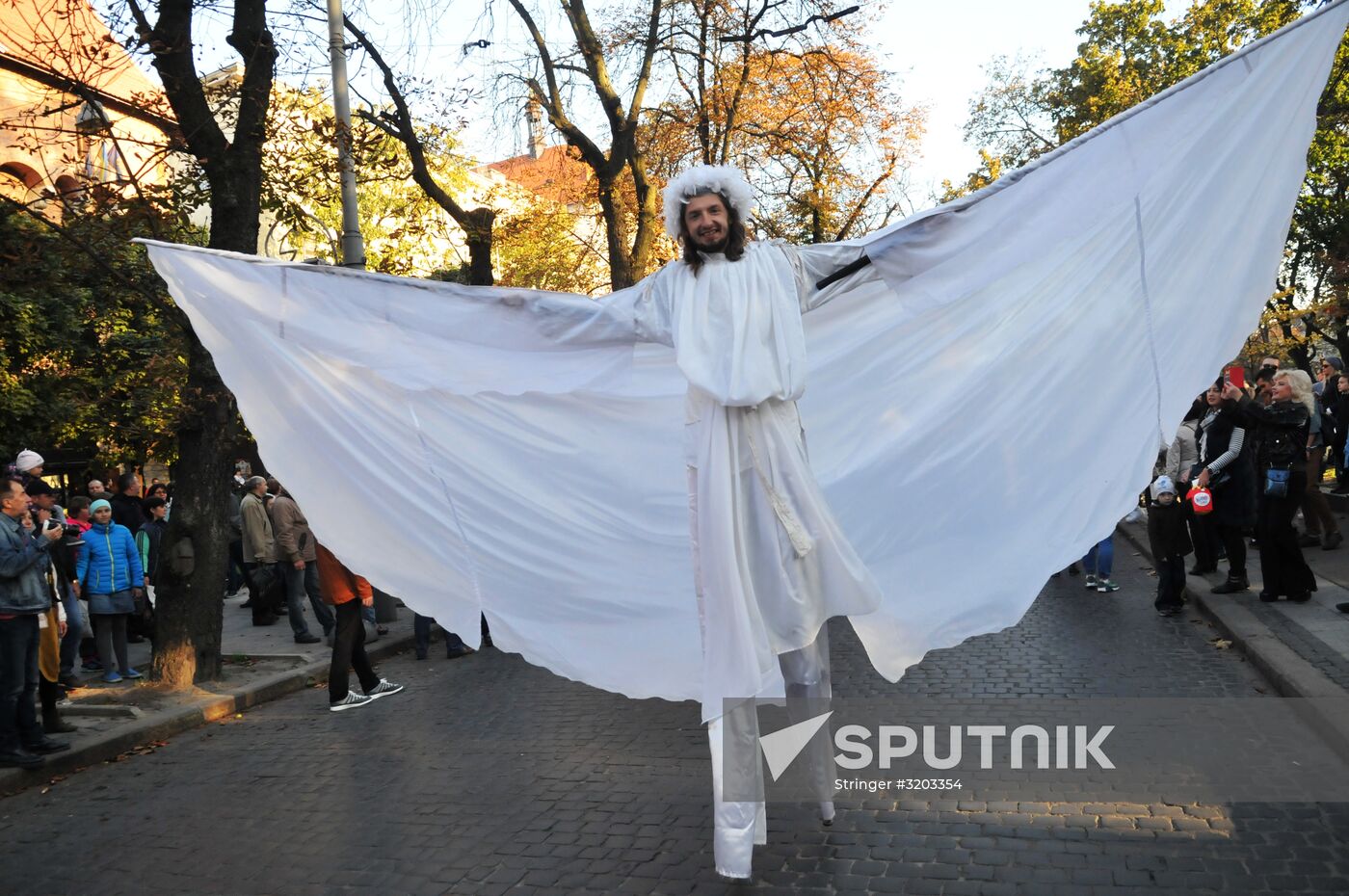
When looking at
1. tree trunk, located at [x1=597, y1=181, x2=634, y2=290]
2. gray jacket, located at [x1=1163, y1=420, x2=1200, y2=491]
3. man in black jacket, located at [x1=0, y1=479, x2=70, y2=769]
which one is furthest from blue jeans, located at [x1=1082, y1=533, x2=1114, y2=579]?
man in black jacket, located at [x1=0, y1=479, x2=70, y2=769]

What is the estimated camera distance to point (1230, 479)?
1002 centimetres

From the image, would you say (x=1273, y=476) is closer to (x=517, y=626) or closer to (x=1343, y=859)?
(x=1343, y=859)

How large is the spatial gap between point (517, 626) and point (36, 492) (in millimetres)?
5811

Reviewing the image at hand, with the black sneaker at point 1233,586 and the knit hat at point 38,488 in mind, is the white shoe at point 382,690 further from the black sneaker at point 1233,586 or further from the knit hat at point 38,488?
the black sneaker at point 1233,586

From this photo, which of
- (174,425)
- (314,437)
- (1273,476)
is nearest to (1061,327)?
(314,437)

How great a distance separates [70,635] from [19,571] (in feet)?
10.4

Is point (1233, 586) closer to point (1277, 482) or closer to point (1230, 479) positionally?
point (1230, 479)

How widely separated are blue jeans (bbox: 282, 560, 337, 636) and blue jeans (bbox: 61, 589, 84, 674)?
246 centimetres

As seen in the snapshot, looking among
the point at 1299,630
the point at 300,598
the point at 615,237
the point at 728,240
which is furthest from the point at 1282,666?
the point at 615,237

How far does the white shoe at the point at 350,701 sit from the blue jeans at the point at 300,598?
10.2 feet

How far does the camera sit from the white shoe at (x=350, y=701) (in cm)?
866

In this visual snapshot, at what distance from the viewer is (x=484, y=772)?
6273 millimetres

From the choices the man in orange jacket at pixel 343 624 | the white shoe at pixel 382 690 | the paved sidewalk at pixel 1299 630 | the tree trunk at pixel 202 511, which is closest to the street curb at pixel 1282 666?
the paved sidewalk at pixel 1299 630

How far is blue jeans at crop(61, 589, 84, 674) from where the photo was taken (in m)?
9.30
